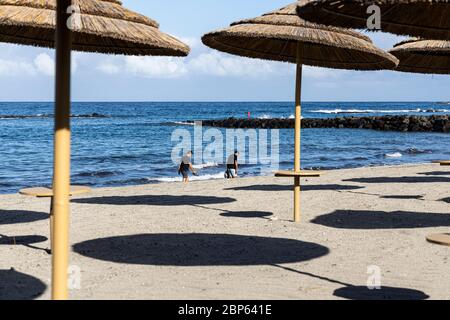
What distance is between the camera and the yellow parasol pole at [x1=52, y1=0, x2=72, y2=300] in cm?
347

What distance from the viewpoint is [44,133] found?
51250 mm

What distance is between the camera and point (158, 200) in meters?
11.2

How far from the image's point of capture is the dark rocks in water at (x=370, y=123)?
52719 millimetres

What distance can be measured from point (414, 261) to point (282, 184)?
7.24 meters

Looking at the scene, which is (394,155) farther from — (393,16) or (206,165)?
(393,16)

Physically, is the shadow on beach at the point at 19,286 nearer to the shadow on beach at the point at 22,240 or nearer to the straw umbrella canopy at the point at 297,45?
the shadow on beach at the point at 22,240

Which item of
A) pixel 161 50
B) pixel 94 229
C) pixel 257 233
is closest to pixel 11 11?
pixel 161 50

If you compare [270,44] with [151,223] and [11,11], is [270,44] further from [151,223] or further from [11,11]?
[11,11]

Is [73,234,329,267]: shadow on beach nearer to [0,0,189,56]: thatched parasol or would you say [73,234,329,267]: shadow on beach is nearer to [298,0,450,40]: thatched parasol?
[0,0,189,56]: thatched parasol

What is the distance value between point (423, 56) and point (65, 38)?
9654mm

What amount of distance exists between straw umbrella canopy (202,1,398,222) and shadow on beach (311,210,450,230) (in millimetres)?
620

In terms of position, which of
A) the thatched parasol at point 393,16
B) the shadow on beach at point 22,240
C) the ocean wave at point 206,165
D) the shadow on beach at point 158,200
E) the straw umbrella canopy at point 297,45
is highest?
the straw umbrella canopy at point 297,45

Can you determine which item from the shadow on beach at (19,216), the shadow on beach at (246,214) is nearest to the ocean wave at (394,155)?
the shadow on beach at (246,214)

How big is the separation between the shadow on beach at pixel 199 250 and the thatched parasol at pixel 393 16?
255 centimetres
